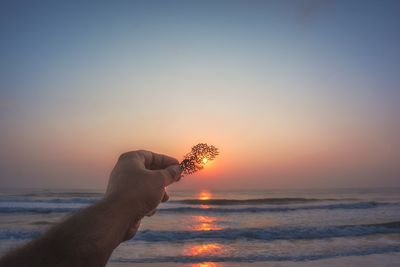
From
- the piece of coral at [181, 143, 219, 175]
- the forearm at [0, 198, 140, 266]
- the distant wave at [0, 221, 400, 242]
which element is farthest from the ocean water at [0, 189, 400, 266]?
the forearm at [0, 198, 140, 266]

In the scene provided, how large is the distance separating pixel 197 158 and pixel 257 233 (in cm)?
1748

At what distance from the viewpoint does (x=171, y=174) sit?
208 cm

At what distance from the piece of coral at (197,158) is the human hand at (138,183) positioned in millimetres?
269

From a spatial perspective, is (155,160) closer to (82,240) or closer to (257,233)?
(82,240)

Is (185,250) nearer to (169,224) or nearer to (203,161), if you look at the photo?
(169,224)

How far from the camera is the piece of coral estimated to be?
8.00ft

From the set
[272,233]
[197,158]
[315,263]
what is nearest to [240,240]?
[272,233]

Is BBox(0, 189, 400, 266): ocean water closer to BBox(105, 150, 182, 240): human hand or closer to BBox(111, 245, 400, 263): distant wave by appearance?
BBox(111, 245, 400, 263): distant wave

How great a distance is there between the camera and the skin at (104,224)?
1324 millimetres

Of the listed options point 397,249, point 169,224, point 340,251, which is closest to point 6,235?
point 169,224

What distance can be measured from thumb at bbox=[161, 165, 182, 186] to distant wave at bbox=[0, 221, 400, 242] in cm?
1508

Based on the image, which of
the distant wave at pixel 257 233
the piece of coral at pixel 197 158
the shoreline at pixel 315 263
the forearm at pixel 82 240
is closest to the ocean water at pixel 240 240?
the distant wave at pixel 257 233

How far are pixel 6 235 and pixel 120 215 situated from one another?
19.2 meters

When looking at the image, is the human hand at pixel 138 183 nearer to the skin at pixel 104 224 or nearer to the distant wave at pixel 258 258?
the skin at pixel 104 224
